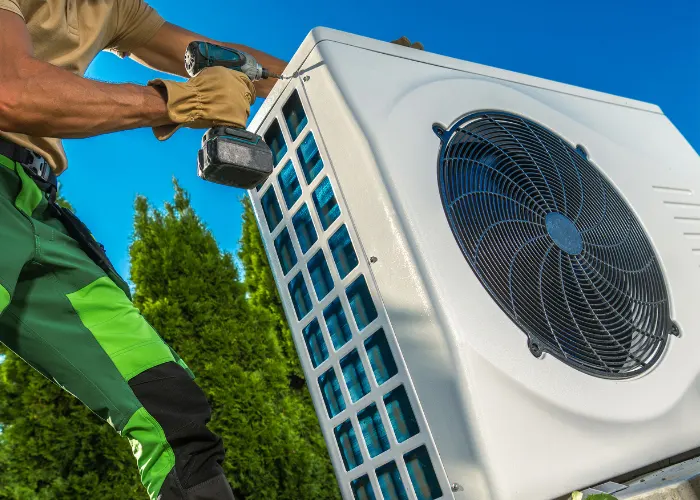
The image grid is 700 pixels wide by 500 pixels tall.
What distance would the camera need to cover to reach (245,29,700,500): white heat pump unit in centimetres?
130

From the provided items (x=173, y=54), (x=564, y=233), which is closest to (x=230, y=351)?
(x=173, y=54)

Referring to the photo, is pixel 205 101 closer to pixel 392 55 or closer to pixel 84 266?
pixel 84 266

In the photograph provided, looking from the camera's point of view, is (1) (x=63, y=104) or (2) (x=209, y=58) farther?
(2) (x=209, y=58)

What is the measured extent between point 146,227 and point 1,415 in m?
1.65

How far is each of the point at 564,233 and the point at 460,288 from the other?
542 millimetres

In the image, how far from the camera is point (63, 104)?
1.02m

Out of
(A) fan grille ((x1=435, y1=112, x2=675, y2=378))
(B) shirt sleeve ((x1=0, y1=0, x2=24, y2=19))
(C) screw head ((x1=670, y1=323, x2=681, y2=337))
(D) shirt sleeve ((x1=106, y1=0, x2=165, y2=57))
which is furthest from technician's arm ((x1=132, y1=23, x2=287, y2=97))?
(C) screw head ((x1=670, y1=323, x2=681, y2=337))

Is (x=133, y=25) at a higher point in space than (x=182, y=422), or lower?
higher

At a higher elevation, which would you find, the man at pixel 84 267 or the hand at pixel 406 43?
the hand at pixel 406 43

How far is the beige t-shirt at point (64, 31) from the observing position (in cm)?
125

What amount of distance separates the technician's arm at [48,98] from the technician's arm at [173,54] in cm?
77

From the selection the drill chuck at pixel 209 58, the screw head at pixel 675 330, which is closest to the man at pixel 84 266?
the drill chuck at pixel 209 58

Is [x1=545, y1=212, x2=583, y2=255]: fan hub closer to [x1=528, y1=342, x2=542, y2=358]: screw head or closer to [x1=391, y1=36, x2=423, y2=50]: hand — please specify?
[x1=528, y1=342, x2=542, y2=358]: screw head

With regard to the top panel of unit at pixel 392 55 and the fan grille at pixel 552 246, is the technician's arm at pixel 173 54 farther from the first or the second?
the fan grille at pixel 552 246
